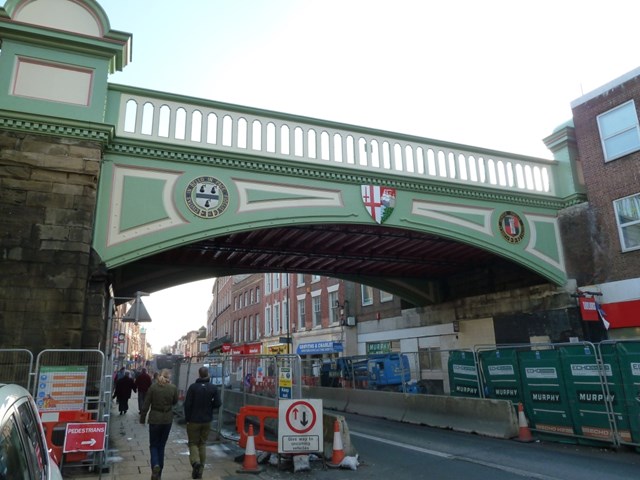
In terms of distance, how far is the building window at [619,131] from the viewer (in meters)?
15.8

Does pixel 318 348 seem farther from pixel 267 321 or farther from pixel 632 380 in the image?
pixel 632 380

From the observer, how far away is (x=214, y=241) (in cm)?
1477

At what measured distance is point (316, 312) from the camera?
3591cm

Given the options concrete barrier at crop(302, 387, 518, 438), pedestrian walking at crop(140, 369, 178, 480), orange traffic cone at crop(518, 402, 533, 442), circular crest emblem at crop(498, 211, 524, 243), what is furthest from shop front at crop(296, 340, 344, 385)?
pedestrian walking at crop(140, 369, 178, 480)

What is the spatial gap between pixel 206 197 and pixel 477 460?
809cm

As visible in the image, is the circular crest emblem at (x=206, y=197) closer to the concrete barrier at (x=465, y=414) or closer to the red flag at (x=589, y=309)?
the concrete barrier at (x=465, y=414)

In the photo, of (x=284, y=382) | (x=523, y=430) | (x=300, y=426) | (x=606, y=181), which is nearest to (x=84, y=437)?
(x=300, y=426)

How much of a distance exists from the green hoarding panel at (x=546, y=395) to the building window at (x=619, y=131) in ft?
28.4

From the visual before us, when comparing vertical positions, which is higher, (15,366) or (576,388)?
(15,366)

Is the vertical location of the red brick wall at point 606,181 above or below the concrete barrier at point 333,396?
above

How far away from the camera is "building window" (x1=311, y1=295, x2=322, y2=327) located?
116ft

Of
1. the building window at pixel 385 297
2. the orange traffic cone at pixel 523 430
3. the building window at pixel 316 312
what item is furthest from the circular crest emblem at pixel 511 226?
the building window at pixel 316 312

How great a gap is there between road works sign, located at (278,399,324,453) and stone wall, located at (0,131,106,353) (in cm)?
→ 410

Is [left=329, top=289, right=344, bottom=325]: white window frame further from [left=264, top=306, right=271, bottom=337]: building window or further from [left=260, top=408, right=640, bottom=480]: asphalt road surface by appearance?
[left=260, top=408, right=640, bottom=480]: asphalt road surface
